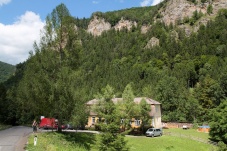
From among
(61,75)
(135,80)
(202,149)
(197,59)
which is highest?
(197,59)

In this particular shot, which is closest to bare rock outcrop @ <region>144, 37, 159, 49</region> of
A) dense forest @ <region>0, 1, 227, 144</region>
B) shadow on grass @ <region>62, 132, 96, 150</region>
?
dense forest @ <region>0, 1, 227, 144</region>

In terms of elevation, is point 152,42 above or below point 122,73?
above

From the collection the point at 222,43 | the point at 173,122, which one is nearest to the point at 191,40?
the point at 222,43

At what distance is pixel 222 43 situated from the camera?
147750 mm

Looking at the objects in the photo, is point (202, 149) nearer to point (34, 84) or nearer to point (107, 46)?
point (34, 84)

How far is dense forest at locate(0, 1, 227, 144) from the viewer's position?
1284 inches

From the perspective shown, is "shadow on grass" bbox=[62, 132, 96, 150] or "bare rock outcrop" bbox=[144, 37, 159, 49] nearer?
"shadow on grass" bbox=[62, 132, 96, 150]

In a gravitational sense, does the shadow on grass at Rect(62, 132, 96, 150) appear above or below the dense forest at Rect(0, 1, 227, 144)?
below

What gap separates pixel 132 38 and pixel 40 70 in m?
171

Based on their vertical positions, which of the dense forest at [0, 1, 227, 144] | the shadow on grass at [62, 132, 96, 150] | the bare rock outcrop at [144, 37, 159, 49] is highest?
the bare rock outcrop at [144, 37, 159, 49]

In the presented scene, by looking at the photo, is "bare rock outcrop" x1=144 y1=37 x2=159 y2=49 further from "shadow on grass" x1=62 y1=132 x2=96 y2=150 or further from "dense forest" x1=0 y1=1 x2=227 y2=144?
"shadow on grass" x1=62 y1=132 x2=96 y2=150

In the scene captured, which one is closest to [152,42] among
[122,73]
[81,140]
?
[122,73]

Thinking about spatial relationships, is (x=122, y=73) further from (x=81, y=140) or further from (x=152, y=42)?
(x=81, y=140)

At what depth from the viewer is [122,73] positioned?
136000 mm
